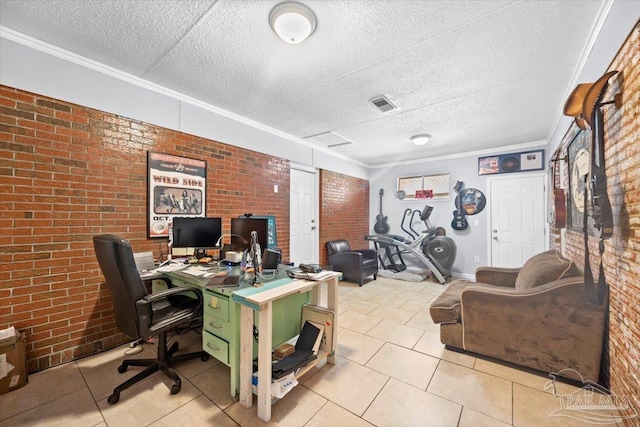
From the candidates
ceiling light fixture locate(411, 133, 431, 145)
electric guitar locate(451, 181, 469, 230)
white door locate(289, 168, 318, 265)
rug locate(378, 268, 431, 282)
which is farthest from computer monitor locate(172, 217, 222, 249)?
electric guitar locate(451, 181, 469, 230)

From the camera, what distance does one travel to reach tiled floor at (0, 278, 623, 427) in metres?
1.58

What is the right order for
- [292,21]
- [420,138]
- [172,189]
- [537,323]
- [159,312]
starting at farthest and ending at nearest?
[420,138] → [172,189] → [537,323] → [159,312] → [292,21]

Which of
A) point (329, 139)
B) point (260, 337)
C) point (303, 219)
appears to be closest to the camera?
point (260, 337)

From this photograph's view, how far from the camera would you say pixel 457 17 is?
1763 millimetres

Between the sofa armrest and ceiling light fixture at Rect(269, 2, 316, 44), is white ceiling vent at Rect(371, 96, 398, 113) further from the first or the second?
the sofa armrest

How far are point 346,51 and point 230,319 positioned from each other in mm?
2328

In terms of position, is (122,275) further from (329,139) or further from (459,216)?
(459,216)

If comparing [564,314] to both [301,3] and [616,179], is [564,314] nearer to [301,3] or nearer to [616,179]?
[616,179]

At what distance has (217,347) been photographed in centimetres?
185

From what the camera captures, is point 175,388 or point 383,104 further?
point 383,104

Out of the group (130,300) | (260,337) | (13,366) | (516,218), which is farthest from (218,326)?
(516,218)

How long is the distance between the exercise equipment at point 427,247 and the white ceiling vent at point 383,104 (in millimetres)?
2810

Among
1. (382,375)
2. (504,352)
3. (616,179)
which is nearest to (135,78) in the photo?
(382,375)

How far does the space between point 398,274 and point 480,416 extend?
12.4 ft
